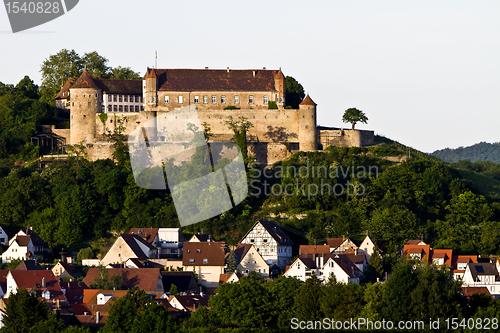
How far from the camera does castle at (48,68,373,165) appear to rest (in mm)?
64688

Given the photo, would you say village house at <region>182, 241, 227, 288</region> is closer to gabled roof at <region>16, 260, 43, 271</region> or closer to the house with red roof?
gabled roof at <region>16, 260, 43, 271</region>

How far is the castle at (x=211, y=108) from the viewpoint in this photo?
6469cm

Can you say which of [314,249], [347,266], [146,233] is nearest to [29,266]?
[146,233]

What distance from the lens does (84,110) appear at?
6519 centimetres

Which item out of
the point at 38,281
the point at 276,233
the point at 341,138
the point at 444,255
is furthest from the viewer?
the point at 341,138

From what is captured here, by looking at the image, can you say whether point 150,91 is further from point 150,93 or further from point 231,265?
point 231,265

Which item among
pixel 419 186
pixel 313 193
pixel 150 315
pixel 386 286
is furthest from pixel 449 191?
pixel 150 315

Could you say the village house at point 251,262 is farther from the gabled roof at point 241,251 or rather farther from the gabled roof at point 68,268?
the gabled roof at point 68,268

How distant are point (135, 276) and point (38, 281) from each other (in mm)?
4761

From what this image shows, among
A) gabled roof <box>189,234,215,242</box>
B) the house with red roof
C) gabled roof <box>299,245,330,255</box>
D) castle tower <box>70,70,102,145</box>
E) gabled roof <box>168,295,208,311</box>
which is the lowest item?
gabled roof <box>168,295,208,311</box>

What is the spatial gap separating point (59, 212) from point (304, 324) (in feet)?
81.7

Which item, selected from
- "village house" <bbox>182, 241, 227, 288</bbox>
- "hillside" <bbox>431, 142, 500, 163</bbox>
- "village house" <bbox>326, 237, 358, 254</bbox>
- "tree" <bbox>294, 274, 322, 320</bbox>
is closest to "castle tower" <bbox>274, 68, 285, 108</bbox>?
"village house" <bbox>326, 237, 358, 254</bbox>

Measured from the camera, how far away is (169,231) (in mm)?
55812

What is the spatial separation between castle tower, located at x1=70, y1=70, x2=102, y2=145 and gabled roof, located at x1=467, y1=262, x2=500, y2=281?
28.0 meters
